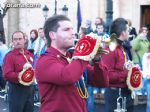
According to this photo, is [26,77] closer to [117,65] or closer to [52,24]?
[117,65]

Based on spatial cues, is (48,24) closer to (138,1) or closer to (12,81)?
(12,81)

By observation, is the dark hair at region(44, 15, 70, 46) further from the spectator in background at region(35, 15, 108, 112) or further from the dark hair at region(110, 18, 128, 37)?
the dark hair at region(110, 18, 128, 37)

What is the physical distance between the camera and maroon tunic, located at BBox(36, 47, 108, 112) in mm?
3592

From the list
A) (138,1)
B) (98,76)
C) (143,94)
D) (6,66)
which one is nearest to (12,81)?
(6,66)

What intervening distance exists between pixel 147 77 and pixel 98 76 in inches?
202

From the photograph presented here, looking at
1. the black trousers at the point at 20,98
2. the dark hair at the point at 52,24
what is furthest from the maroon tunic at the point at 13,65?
the dark hair at the point at 52,24

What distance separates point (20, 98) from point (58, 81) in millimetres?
3182

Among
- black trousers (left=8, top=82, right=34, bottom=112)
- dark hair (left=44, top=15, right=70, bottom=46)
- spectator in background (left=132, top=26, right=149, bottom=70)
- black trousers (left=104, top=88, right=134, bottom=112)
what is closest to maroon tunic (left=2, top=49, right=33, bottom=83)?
black trousers (left=8, top=82, right=34, bottom=112)

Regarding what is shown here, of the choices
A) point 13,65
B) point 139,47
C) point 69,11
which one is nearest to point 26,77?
point 13,65

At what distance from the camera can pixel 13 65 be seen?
22.2 ft

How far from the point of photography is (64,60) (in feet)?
12.6

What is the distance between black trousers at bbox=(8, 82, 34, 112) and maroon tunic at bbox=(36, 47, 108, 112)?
288 cm

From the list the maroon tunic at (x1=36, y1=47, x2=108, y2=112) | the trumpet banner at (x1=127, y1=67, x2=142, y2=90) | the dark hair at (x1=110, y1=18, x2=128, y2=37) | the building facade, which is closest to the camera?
the maroon tunic at (x1=36, y1=47, x2=108, y2=112)

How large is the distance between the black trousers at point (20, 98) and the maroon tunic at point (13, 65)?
164mm
